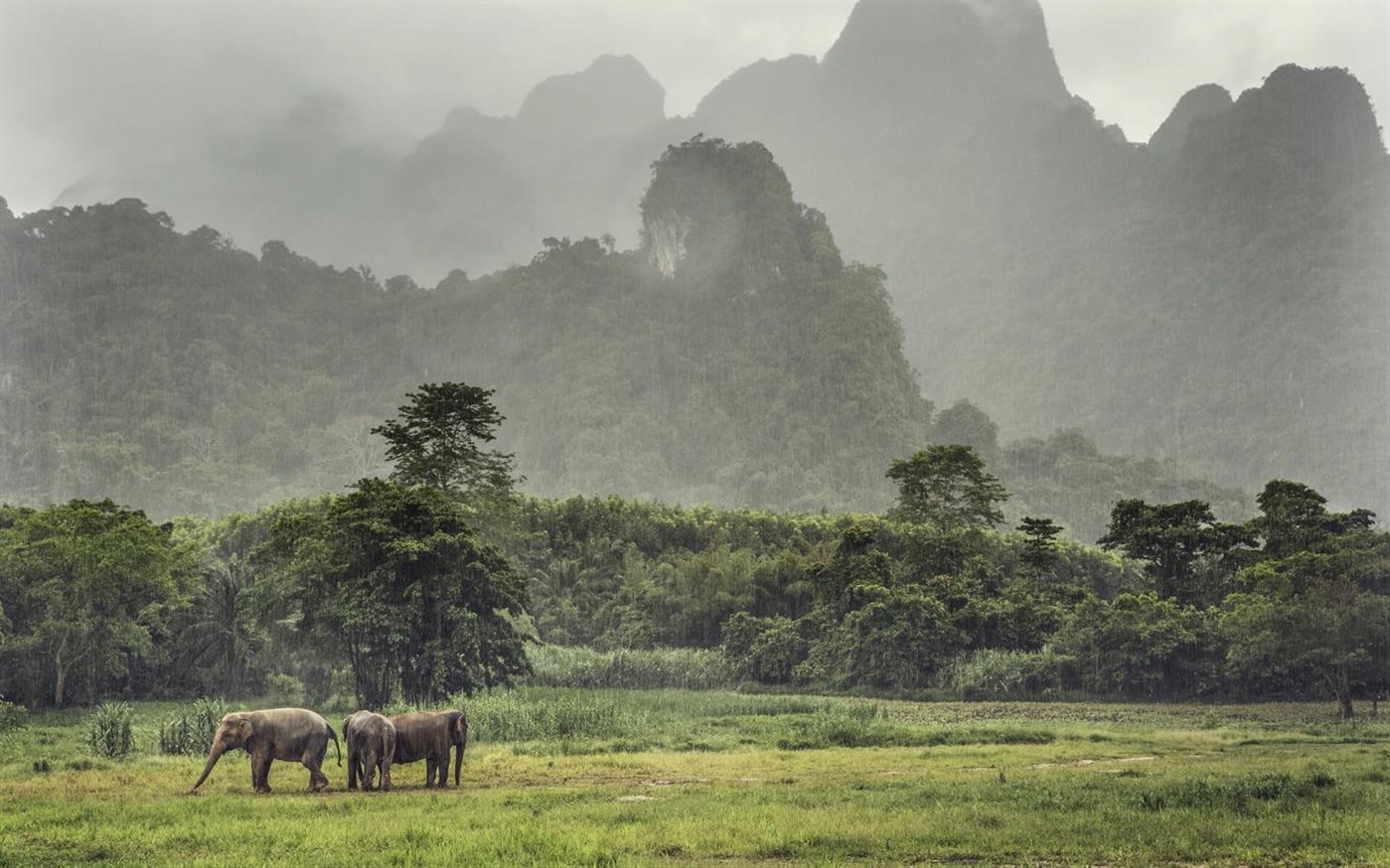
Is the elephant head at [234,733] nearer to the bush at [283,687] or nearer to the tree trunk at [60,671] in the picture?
the tree trunk at [60,671]

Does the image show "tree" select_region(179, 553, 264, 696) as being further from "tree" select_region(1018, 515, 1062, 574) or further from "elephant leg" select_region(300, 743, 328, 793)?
"tree" select_region(1018, 515, 1062, 574)

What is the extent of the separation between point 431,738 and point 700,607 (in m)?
28.6

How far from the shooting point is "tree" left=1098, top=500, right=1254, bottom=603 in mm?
37031

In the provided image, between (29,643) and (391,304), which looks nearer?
(29,643)

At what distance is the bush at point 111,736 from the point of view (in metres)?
20.3

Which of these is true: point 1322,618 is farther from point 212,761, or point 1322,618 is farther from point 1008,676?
point 212,761

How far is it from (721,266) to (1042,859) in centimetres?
13896

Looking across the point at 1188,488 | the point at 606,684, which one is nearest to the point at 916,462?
the point at 606,684

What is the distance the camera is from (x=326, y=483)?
114m

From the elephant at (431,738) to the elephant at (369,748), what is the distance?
1.14ft

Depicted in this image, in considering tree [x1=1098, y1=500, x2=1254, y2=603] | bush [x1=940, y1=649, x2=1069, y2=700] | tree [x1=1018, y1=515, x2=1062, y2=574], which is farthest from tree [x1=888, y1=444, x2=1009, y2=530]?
bush [x1=940, y1=649, x2=1069, y2=700]

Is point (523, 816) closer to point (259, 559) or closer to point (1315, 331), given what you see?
point (259, 559)

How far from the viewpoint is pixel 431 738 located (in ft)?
54.0

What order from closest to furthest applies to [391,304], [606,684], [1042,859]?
1. [1042,859]
2. [606,684]
3. [391,304]
